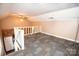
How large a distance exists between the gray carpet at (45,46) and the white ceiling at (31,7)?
35 centimetres

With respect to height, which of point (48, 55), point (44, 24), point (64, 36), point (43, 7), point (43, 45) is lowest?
point (48, 55)

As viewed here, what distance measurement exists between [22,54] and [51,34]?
507 millimetres

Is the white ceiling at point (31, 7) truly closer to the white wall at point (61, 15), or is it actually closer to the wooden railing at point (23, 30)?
the white wall at point (61, 15)

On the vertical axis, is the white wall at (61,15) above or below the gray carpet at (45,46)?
above

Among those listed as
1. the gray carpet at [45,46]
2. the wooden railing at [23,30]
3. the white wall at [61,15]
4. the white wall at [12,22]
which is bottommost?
the gray carpet at [45,46]

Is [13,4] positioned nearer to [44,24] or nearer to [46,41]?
[44,24]

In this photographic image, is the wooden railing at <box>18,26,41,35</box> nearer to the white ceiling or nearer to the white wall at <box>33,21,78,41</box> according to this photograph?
the white wall at <box>33,21,78,41</box>

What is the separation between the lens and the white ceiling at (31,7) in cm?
124

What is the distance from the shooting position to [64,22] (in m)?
1.32

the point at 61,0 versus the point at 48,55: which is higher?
the point at 61,0

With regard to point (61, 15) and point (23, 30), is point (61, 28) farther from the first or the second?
point (23, 30)

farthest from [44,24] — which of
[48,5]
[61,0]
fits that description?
[61,0]

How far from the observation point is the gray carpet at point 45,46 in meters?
1.31

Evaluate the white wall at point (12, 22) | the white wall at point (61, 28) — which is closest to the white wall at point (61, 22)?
the white wall at point (61, 28)
